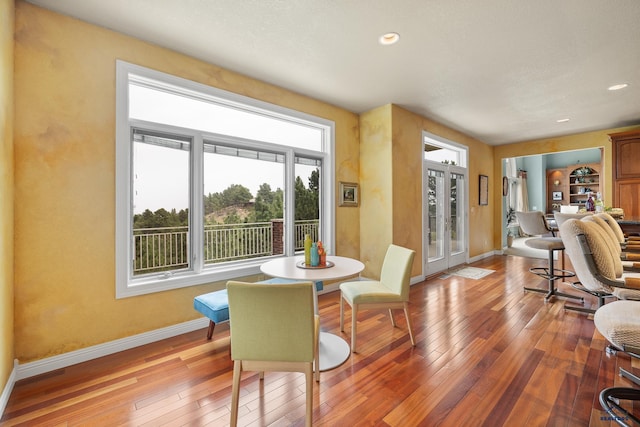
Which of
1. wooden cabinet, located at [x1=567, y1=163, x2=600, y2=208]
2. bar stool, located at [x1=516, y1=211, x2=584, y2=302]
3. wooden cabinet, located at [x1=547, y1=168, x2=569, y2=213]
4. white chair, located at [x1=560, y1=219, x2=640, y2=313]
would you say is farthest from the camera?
wooden cabinet, located at [x1=547, y1=168, x2=569, y2=213]

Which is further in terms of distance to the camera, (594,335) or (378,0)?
(594,335)

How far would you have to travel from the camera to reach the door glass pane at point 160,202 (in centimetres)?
263

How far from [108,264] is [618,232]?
5.13m

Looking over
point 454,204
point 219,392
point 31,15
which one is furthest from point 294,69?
point 454,204

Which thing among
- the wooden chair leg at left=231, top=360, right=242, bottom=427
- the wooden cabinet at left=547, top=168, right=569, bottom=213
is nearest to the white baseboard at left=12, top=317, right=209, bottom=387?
the wooden chair leg at left=231, top=360, right=242, bottom=427

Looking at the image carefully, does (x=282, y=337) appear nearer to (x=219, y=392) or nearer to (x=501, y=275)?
(x=219, y=392)

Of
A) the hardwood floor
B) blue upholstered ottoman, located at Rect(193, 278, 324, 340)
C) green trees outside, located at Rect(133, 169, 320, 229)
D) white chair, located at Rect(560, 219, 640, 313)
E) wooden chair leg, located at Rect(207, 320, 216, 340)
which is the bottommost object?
the hardwood floor

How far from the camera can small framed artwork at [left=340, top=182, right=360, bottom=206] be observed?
420 centimetres

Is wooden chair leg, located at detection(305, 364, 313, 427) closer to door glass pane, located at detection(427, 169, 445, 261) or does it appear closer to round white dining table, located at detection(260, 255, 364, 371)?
round white dining table, located at detection(260, 255, 364, 371)

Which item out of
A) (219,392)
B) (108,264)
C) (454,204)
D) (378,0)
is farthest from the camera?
(454,204)

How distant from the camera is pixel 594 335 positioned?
257 centimetres

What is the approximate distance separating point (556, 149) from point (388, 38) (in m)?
5.59

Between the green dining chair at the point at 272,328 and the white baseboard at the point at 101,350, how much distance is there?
1533 mm

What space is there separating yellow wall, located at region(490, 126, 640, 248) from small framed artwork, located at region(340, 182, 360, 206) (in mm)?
4440
